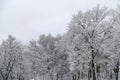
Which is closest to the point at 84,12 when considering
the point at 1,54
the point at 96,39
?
the point at 96,39

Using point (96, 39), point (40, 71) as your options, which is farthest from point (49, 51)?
point (96, 39)

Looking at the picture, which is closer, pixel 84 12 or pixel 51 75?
pixel 84 12

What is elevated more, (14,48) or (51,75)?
(14,48)

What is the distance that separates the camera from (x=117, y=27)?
2288cm

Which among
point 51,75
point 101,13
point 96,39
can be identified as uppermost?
point 101,13

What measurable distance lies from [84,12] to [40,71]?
2091 cm

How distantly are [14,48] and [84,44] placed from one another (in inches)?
656

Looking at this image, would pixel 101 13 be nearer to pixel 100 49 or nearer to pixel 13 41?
pixel 100 49

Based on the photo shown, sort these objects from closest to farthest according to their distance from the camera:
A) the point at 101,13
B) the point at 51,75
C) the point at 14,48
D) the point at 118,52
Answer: the point at 118,52 < the point at 101,13 < the point at 14,48 < the point at 51,75

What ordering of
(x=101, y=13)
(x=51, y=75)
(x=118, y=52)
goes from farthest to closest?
(x=51, y=75), (x=101, y=13), (x=118, y=52)

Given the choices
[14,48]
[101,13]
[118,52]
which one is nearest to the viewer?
[118,52]

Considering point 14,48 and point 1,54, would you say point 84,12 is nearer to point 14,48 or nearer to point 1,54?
point 14,48

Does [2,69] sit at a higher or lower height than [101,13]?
lower

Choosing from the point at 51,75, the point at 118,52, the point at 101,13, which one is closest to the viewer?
the point at 118,52
